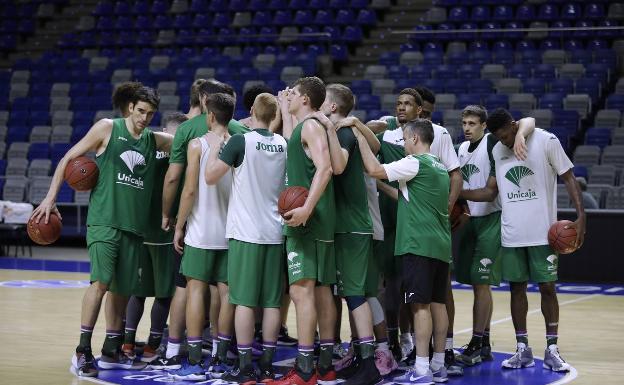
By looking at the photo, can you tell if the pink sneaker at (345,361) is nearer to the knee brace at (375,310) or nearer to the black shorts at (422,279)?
the knee brace at (375,310)

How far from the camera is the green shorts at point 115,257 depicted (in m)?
6.97

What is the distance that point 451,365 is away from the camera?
23.4 ft

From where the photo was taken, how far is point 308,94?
6.52 meters

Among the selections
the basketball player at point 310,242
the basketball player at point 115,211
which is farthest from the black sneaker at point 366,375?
the basketball player at point 115,211

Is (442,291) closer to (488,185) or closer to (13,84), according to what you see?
(488,185)

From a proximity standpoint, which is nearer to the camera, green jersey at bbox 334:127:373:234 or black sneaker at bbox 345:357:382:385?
black sneaker at bbox 345:357:382:385

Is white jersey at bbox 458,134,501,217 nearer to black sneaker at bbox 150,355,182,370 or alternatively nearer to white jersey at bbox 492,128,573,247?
white jersey at bbox 492,128,573,247

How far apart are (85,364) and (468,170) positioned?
3.20 meters

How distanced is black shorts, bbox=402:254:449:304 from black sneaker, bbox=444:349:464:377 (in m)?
0.52

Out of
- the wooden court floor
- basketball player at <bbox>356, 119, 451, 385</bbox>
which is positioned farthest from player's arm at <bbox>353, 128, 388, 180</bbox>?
the wooden court floor

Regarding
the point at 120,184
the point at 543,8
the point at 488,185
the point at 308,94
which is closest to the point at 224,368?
the point at 120,184

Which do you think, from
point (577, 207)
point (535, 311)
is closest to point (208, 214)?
point (577, 207)

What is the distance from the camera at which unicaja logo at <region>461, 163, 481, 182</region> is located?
7887 millimetres

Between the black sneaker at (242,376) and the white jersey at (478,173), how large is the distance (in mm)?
2261
